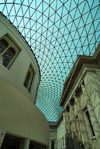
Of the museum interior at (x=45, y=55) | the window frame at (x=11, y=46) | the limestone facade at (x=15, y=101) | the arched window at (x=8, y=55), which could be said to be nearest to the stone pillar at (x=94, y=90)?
the museum interior at (x=45, y=55)

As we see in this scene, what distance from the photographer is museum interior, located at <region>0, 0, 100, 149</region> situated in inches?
385

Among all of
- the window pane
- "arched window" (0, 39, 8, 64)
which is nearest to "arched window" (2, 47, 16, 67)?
"arched window" (0, 39, 8, 64)

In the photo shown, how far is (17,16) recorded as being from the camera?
18953 millimetres

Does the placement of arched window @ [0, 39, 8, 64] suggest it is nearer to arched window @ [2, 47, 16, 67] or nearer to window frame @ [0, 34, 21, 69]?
window frame @ [0, 34, 21, 69]

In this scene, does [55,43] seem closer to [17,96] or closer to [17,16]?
[17,16]

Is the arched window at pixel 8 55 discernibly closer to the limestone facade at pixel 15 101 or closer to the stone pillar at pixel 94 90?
the limestone facade at pixel 15 101

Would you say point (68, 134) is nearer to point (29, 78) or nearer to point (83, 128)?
point (83, 128)

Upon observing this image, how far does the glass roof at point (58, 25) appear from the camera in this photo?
666 inches

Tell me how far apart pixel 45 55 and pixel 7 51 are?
13988mm

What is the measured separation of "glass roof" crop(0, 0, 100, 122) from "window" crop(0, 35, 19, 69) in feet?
20.8

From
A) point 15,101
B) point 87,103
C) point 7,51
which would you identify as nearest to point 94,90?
point 87,103

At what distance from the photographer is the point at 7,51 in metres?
16.0

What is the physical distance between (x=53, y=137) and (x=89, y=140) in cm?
4385

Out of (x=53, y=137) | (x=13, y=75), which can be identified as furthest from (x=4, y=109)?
(x=53, y=137)
